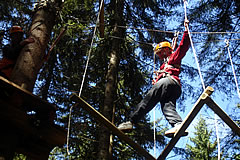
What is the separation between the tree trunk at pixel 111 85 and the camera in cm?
576

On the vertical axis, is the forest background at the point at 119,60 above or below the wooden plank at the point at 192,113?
above

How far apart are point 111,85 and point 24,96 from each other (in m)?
3.90

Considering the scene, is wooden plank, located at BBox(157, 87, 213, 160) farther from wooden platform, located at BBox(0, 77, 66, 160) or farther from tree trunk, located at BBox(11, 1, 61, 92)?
tree trunk, located at BBox(11, 1, 61, 92)

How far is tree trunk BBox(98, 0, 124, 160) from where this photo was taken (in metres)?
5.76

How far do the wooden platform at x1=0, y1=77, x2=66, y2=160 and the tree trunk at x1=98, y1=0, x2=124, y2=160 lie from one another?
2.83m

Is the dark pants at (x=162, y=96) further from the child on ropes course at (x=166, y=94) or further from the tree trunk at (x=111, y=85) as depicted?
the tree trunk at (x=111, y=85)

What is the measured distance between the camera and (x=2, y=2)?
5887 mm

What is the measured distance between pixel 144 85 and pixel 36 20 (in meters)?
4.72

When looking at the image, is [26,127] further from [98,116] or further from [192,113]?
[192,113]

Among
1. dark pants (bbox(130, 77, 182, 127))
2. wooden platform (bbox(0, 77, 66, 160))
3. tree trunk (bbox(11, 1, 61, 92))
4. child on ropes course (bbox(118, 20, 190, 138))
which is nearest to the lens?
wooden platform (bbox(0, 77, 66, 160))

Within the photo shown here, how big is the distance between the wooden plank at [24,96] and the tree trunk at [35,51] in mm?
343

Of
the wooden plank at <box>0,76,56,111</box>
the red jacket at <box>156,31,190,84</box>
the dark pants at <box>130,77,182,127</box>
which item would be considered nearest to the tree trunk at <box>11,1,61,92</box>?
the wooden plank at <box>0,76,56,111</box>

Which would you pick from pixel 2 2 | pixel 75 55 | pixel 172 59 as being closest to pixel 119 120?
pixel 75 55

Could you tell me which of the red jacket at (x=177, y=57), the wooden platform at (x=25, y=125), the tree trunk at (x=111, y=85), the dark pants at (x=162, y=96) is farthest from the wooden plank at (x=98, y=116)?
the tree trunk at (x=111, y=85)
